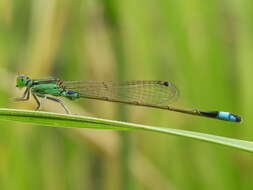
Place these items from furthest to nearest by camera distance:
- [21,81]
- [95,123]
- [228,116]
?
1. [21,81]
2. [228,116]
3. [95,123]

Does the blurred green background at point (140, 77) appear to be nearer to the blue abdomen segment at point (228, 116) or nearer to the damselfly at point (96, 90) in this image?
the damselfly at point (96, 90)

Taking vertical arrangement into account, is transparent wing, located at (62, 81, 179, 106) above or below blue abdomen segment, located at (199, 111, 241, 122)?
above

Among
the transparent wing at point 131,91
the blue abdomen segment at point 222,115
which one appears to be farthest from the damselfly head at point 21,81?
the blue abdomen segment at point 222,115

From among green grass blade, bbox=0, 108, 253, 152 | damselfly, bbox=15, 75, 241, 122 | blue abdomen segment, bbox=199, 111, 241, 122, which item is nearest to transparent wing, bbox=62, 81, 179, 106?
damselfly, bbox=15, 75, 241, 122

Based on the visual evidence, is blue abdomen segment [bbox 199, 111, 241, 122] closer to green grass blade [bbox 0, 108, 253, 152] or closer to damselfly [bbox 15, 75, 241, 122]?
damselfly [bbox 15, 75, 241, 122]

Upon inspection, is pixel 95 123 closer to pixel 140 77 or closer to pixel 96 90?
pixel 96 90

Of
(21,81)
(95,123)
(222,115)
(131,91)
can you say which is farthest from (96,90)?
(95,123)
